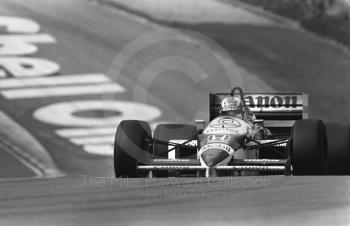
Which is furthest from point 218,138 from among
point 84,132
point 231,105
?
point 84,132

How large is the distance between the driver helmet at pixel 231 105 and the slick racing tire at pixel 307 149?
127 cm

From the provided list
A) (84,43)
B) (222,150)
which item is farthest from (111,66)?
(222,150)

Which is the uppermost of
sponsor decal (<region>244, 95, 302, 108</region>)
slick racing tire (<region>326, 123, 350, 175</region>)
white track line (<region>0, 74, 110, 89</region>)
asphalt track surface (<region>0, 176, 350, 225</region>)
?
white track line (<region>0, 74, 110, 89</region>)

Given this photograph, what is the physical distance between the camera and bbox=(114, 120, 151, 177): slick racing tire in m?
8.88

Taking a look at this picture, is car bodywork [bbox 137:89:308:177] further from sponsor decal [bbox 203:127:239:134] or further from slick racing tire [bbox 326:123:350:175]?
slick racing tire [bbox 326:123:350:175]

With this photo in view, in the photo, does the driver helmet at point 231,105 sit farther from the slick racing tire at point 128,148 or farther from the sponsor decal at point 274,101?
the slick racing tire at point 128,148

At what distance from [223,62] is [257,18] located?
1030 millimetres

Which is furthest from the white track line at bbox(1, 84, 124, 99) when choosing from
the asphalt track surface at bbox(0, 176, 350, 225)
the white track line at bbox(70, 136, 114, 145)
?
the asphalt track surface at bbox(0, 176, 350, 225)

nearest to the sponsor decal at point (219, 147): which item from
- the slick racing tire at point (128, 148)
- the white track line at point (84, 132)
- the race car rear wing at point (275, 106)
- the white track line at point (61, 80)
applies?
the slick racing tire at point (128, 148)

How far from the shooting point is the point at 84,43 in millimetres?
14852

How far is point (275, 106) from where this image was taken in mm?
10039

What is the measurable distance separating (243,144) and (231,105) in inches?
25.7

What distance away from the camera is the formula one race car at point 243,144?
26.3ft

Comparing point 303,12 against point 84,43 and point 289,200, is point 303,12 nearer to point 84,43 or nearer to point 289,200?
point 84,43
